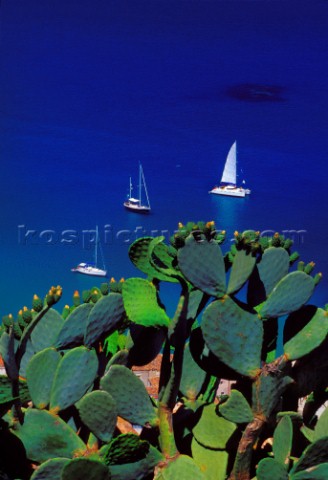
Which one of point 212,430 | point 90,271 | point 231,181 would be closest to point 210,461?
point 212,430

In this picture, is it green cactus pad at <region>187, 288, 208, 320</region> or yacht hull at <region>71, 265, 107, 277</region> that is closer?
green cactus pad at <region>187, 288, 208, 320</region>

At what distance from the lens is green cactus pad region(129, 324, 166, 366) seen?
1.84 meters

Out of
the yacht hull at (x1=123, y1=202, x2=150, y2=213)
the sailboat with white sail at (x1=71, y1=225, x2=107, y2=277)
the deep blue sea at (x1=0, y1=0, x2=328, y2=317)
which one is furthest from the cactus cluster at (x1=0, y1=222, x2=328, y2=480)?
the yacht hull at (x1=123, y1=202, x2=150, y2=213)

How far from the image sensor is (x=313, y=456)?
5.27 ft

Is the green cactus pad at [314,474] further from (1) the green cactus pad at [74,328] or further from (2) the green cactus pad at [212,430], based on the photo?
(1) the green cactus pad at [74,328]

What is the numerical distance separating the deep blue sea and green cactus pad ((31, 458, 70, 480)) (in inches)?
780

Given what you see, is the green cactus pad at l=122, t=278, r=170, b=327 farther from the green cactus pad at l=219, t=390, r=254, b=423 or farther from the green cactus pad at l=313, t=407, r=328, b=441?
the green cactus pad at l=313, t=407, r=328, b=441

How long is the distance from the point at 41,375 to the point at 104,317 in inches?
6.9

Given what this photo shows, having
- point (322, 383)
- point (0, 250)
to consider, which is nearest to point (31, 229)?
point (0, 250)

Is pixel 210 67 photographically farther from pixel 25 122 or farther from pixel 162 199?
pixel 25 122

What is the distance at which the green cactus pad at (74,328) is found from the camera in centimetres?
178

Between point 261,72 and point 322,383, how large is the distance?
20.9 meters

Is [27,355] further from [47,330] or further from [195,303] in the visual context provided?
[195,303]

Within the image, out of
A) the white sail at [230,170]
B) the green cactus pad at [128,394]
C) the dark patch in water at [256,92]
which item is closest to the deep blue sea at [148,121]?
the dark patch in water at [256,92]
